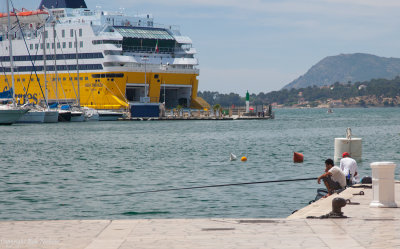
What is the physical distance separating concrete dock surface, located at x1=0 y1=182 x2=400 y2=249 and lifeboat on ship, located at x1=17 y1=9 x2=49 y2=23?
106702mm

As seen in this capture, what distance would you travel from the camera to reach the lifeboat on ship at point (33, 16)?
380 ft

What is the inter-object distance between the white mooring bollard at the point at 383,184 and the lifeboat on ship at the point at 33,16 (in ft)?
348

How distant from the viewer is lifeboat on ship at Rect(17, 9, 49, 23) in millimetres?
115688

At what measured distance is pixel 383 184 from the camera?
1416 cm

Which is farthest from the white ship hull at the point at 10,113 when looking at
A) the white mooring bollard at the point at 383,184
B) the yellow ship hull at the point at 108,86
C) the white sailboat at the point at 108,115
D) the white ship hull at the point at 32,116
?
the white mooring bollard at the point at 383,184

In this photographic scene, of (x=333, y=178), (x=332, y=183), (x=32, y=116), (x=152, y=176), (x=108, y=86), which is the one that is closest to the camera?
(x=332, y=183)

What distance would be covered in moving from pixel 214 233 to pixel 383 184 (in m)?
4.24

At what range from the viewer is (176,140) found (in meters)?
56.9

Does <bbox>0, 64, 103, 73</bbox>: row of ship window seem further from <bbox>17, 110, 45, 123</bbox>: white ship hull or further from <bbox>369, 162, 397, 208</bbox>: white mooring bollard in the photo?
<bbox>369, 162, 397, 208</bbox>: white mooring bollard

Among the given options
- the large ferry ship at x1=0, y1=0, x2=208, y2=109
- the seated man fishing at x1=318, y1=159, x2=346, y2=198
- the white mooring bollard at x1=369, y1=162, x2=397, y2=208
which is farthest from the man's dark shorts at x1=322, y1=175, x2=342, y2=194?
the large ferry ship at x1=0, y1=0, x2=208, y2=109

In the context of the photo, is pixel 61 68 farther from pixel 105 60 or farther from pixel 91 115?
Answer: pixel 91 115

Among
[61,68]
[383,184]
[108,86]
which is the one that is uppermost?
[61,68]

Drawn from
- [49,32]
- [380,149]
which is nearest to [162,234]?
[380,149]

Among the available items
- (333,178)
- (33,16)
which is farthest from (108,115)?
(333,178)
